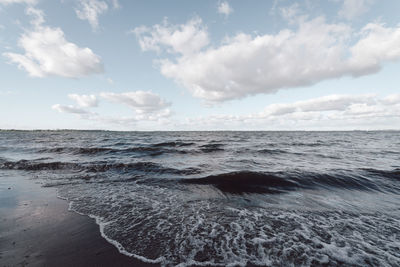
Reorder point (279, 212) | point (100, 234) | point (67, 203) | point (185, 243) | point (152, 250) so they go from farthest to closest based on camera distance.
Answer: point (67, 203), point (279, 212), point (100, 234), point (185, 243), point (152, 250)

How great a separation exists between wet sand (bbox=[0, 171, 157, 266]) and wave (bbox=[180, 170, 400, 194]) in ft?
12.9

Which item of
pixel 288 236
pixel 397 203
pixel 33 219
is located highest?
pixel 33 219

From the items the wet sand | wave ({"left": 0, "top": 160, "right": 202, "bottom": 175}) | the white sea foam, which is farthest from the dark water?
wave ({"left": 0, "top": 160, "right": 202, "bottom": 175})

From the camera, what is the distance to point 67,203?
15.4ft

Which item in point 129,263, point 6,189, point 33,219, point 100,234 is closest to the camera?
point 129,263

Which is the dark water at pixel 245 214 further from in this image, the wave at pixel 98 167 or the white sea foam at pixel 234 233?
the wave at pixel 98 167

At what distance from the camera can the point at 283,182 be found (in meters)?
6.81

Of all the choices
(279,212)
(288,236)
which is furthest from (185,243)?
(279,212)

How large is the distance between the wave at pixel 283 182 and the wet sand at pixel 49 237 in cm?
392

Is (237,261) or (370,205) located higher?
(237,261)

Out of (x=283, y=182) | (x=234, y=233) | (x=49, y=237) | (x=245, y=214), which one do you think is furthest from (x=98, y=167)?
(x=283, y=182)

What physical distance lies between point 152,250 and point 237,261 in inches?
56.7

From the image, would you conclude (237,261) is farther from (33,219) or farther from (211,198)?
(33,219)

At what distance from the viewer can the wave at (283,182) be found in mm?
6323
